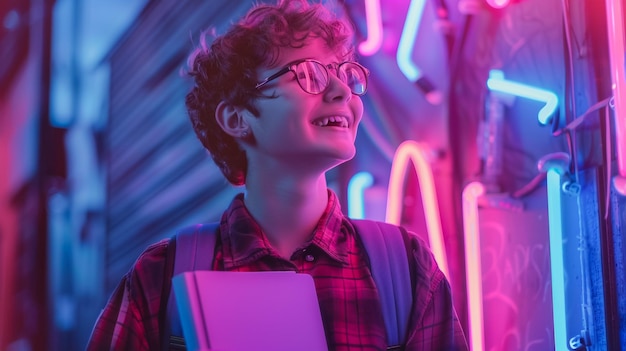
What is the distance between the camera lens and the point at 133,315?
4.63ft

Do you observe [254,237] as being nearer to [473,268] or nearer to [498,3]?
[473,268]

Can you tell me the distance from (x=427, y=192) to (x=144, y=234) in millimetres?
997

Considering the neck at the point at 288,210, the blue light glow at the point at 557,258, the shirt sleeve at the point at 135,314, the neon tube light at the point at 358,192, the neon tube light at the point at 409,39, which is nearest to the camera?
the shirt sleeve at the point at 135,314

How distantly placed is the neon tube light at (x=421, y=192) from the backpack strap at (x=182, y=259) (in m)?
0.94

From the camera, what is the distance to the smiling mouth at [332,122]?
58.6 inches

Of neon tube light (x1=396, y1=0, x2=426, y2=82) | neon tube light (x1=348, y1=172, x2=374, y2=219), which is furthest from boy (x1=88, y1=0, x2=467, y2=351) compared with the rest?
neon tube light (x1=396, y1=0, x2=426, y2=82)

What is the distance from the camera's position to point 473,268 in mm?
2324

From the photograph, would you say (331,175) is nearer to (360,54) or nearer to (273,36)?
(360,54)

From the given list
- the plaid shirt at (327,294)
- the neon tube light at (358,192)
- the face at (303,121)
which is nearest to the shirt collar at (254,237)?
the plaid shirt at (327,294)

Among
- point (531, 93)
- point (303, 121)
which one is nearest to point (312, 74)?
point (303, 121)

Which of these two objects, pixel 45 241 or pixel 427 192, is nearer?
pixel 45 241

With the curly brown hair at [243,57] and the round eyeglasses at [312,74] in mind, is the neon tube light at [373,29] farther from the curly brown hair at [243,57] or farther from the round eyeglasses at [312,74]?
the round eyeglasses at [312,74]

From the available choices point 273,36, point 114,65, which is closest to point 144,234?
point 114,65

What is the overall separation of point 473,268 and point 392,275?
Answer: 0.96m
